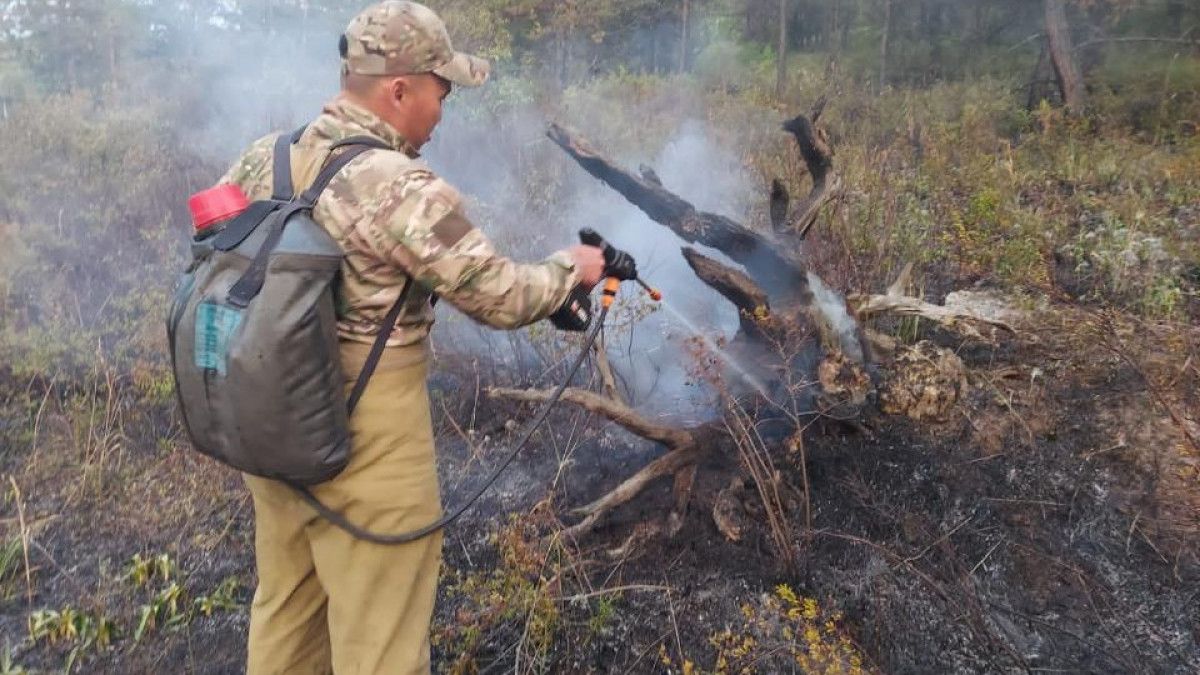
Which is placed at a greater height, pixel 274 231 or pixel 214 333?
pixel 274 231

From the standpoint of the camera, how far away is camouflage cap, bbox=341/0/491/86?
1810 millimetres

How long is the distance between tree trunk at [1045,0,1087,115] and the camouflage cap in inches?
377

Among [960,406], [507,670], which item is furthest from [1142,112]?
[507,670]

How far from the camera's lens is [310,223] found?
1.69 m

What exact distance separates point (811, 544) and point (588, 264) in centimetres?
163

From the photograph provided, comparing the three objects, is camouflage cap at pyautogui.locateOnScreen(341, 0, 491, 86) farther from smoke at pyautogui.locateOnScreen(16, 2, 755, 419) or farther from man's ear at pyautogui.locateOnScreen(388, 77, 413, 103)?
smoke at pyautogui.locateOnScreen(16, 2, 755, 419)

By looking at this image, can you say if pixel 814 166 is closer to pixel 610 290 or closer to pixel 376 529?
pixel 610 290

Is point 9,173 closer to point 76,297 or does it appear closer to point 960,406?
point 76,297

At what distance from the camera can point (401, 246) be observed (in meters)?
1.71

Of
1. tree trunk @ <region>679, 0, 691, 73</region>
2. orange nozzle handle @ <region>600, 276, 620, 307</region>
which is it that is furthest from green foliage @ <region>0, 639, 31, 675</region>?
tree trunk @ <region>679, 0, 691, 73</region>

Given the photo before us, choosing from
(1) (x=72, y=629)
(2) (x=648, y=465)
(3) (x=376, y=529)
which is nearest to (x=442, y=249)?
(3) (x=376, y=529)

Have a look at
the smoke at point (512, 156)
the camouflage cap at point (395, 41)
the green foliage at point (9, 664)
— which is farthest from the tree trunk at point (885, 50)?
the green foliage at point (9, 664)

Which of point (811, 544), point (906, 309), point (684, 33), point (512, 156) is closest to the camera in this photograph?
point (811, 544)

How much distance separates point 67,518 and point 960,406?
400cm
